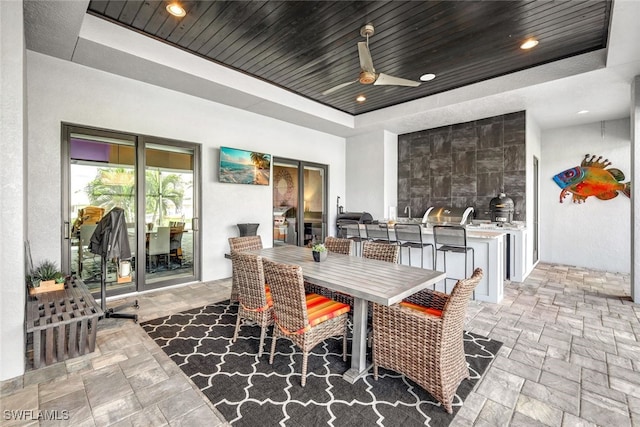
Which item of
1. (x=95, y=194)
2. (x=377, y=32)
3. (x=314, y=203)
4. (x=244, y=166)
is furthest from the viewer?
(x=314, y=203)

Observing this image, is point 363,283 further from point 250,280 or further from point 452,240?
point 452,240

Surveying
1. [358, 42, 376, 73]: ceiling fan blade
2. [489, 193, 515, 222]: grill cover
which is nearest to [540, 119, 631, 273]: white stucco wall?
[489, 193, 515, 222]: grill cover

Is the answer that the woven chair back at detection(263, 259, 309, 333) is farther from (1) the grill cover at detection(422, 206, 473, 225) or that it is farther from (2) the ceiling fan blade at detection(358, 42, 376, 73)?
(1) the grill cover at detection(422, 206, 473, 225)

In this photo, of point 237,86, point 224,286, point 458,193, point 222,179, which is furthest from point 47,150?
point 458,193

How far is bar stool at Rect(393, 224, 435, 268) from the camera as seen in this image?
4.40 metres

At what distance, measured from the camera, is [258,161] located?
18.0 feet

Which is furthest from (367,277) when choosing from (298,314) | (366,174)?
(366,174)

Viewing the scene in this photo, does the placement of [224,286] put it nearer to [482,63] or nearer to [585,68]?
[482,63]

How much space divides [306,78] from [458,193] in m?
4.04

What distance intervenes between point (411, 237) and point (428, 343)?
2688 millimetres

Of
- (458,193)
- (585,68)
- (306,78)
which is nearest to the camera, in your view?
(585,68)

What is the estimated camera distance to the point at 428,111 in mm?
5504

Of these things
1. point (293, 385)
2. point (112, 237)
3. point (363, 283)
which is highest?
point (112, 237)

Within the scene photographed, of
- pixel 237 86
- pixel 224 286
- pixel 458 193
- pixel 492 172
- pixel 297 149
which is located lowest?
pixel 224 286
